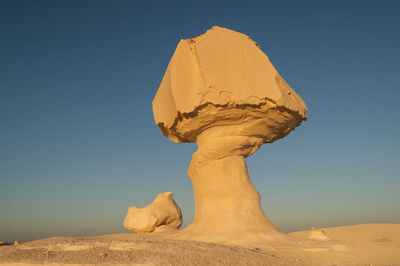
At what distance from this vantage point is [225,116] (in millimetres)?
8938

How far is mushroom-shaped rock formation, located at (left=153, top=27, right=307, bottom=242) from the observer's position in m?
8.55

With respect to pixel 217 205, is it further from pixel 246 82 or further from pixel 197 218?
pixel 246 82

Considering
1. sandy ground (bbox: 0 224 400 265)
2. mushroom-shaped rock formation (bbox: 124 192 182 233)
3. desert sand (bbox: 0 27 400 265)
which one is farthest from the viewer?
mushroom-shaped rock formation (bbox: 124 192 182 233)

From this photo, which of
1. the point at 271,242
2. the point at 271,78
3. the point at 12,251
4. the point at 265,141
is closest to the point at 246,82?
the point at 271,78

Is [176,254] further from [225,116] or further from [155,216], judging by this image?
[155,216]

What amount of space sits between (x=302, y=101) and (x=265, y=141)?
5.31ft

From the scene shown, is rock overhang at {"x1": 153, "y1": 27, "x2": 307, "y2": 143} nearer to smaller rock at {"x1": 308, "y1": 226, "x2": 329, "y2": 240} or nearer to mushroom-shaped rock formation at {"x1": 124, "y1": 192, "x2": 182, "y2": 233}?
smaller rock at {"x1": 308, "y1": 226, "x2": 329, "y2": 240}

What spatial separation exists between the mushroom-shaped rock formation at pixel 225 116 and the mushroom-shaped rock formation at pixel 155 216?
2676 millimetres

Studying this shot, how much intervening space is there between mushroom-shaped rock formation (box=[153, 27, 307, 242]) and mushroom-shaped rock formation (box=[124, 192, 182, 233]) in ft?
8.78

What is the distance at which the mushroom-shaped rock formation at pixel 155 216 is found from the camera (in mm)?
11922

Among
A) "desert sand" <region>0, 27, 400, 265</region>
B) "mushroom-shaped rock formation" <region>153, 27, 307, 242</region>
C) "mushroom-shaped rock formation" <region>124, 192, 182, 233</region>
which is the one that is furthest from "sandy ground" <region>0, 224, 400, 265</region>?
"mushroom-shaped rock formation" <region>124, 192, 182, 233</region>

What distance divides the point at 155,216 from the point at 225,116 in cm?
506

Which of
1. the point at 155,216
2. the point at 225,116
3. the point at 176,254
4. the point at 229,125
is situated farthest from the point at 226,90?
the point at 155,216

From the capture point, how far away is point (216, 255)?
5262 millimetres
